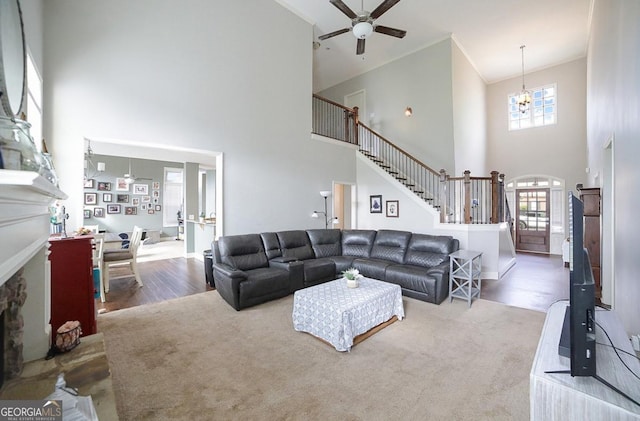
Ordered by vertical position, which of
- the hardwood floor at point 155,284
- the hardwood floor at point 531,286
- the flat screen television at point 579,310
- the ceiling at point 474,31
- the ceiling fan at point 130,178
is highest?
the ceiling at point 474,31

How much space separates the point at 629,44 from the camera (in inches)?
105

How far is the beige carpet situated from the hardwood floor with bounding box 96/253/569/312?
611mm

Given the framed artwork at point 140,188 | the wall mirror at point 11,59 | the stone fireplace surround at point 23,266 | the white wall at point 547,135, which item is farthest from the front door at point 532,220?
the framed artwork at point 140,188

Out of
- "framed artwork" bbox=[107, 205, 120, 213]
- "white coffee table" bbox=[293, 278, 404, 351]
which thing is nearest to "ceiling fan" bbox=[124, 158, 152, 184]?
"framed artwork" bbox=[107, 205, 120, 213]

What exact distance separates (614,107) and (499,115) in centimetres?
684

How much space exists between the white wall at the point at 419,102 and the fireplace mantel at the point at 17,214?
751 cm

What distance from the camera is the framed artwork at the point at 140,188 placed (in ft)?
32.8

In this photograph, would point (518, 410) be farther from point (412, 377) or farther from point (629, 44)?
point (629, 44)

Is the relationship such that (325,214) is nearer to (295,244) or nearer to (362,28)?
(295,244)

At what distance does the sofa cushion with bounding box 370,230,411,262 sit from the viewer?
5.27 meters

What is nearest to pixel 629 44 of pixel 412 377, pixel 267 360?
pixel 412 377

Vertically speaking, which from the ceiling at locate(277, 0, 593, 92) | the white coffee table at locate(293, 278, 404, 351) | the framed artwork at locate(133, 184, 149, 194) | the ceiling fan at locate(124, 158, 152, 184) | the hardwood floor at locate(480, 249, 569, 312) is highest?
the ceiling at locate(277, 0, 593, 92)

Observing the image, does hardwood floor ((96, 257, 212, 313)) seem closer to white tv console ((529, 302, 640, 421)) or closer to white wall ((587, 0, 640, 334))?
white tv console ((529, 302, 640, 421))

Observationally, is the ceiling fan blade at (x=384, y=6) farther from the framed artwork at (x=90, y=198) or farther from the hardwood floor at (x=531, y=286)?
the framed artwork at (x=90, y=198)
